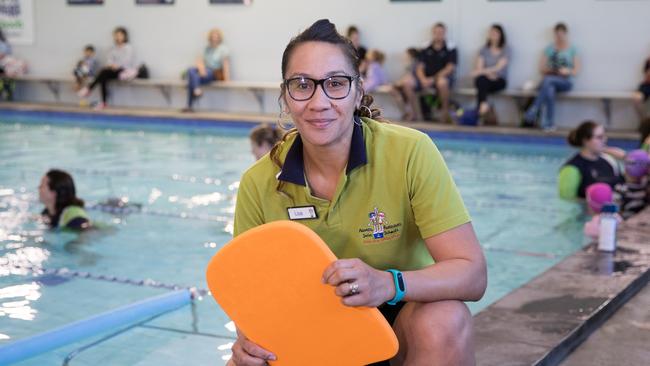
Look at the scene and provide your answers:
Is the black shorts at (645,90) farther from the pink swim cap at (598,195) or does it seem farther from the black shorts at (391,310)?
the black shorts at (391,310)

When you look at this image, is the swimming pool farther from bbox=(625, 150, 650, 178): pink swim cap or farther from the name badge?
the name badge

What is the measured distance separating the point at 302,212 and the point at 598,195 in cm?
480

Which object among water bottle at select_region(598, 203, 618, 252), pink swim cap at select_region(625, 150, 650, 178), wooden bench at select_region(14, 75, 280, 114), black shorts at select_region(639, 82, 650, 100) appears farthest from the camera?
wooden bench at select_region(14, 75, 280, 114)

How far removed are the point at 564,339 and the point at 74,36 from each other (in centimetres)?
1461

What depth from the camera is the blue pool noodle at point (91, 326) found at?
3.84 m

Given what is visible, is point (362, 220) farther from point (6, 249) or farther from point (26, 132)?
point (26, 132)

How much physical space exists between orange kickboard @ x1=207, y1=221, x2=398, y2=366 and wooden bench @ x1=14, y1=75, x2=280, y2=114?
37.8 feet

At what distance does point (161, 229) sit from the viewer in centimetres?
669

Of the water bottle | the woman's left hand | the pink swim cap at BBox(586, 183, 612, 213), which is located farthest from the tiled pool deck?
the pink swim cap at BBox(586, 183, 612, 213)

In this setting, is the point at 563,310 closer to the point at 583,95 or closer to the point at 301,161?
the point at 301,161

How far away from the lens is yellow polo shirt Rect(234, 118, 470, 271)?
2309mm

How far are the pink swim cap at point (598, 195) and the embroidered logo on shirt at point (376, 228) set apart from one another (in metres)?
4.63

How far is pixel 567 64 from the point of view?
1186cm

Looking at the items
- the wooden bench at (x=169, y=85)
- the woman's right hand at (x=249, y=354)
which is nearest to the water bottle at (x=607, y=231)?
the woman's right hand at (x=249, y=354)
